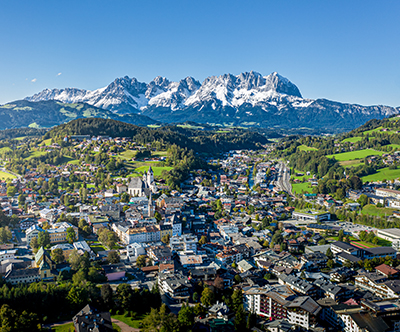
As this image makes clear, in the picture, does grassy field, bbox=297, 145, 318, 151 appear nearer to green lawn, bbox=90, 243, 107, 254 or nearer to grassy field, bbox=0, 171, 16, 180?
grassy field, bbox=0, 171, 16, 180

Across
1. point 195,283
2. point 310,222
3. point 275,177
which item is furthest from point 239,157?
point 195,283

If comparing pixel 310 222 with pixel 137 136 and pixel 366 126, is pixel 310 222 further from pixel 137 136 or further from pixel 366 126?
pixel 366 126

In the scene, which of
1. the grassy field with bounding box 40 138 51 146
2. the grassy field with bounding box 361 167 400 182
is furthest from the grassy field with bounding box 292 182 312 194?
the grassy field with bounding box 40 138 51 146

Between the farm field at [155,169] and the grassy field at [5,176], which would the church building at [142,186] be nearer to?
the farm field at [155,169]

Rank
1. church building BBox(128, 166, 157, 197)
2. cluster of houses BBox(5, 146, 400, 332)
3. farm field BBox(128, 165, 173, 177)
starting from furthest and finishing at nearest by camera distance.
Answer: farm field BBox(128, 165, 173, 177), church building BBox(128, 166, 157, 197), cluster of houses BBox(5, 146, 400, 332)

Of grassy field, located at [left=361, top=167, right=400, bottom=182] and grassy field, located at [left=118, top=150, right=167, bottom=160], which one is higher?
grassy field, located at [left=118, top=150, right=167, bottom=160]

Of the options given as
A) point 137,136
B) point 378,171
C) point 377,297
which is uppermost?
point 137,136
